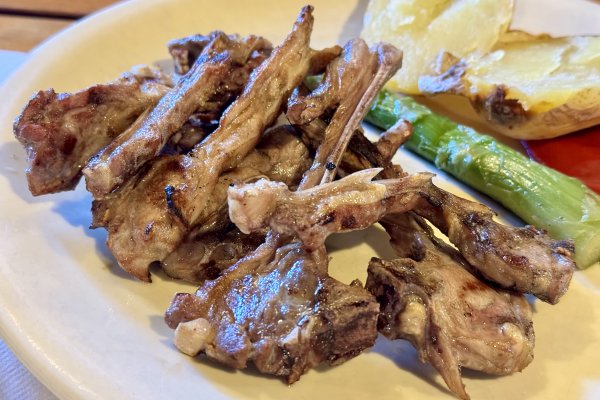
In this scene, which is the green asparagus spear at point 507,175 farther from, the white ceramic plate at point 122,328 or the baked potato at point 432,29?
the baked potato at point 432,29

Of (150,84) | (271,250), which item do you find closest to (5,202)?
(150,84)

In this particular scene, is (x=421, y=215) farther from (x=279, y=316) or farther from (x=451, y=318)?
(x=279, y=316)

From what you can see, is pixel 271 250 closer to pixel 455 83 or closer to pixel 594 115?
pixel 455 83

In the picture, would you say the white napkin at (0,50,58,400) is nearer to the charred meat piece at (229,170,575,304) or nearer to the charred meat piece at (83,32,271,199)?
the charred meat piece at (83,32,271,199)

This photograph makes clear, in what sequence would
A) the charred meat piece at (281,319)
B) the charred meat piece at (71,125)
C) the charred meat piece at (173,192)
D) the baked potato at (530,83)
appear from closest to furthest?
the charred meat piece at (281,319)
the charred meat piece at (173,192)
the charred meat piece at (71,125)
the baked potato at (530,83)

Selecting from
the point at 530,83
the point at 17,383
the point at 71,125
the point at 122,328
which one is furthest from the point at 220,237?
the point at 530,83

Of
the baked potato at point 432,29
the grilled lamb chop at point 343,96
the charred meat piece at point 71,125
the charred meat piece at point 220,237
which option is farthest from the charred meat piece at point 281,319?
the baked potato at point 432,29
